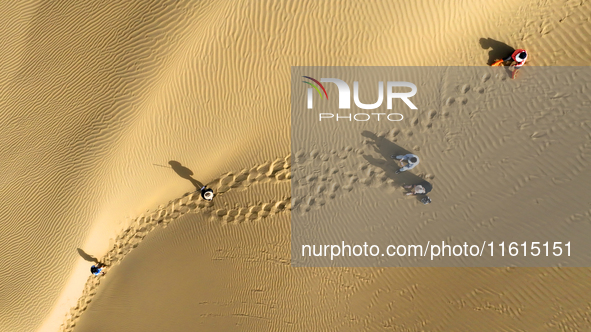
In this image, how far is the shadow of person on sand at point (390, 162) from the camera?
5.77m

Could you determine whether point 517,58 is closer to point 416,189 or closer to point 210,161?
point 416,189

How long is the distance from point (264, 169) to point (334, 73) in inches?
108

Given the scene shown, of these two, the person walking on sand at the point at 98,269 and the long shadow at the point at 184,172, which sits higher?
the long shadow at the point at 184,172

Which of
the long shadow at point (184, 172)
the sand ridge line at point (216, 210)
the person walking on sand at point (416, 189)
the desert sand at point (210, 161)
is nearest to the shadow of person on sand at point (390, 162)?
the person walking on sand at point (416, 189)

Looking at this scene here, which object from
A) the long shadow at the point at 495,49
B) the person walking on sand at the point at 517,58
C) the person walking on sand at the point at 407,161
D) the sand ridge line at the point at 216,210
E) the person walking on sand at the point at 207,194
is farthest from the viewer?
the sand ridge line at the point at 216,210

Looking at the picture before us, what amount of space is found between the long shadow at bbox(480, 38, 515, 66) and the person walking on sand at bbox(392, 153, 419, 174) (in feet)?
8.92

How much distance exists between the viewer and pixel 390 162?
578cm

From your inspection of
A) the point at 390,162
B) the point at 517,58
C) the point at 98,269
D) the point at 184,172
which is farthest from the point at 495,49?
the point at 98,269

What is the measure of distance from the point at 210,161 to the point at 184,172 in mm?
698

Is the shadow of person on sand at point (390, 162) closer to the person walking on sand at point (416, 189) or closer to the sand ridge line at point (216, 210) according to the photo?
the person walking on sand at point (416, 189)

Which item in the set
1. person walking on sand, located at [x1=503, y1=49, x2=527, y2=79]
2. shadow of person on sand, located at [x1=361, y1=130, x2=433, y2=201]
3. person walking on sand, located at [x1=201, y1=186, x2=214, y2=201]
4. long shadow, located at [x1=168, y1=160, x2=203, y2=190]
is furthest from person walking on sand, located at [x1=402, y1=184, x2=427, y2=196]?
long shadow, located at [x1=168, y1=160, x2=203, y2=190]

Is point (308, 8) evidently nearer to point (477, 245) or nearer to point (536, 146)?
point (536, 146)

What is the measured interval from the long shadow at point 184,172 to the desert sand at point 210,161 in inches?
2.1

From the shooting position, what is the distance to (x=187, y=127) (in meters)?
5.99
